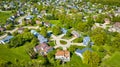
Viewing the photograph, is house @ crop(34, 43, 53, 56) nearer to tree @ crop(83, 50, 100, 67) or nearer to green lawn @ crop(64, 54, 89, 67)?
green lawn @ crop(64, 54, 89, 67)

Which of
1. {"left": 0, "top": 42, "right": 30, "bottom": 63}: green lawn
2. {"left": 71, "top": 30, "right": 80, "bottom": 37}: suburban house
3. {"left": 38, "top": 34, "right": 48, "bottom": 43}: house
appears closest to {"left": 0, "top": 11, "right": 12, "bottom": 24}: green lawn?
{"left": 38, "top": 34, "right": 48, "bottom": 43}: house

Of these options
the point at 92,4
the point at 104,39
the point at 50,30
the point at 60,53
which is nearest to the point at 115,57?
the point at 104,39

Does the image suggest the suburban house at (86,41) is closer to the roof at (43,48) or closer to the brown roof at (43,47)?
the roof at (43,48)

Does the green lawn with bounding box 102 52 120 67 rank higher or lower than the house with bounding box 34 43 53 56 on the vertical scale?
lower

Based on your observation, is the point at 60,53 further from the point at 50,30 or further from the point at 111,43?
the point at 50,30

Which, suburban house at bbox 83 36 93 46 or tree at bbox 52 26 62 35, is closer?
suburban house at bbox 83 36 93 46

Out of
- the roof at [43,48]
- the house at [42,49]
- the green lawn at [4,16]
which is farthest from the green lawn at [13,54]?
the green lawn at [4,16]
